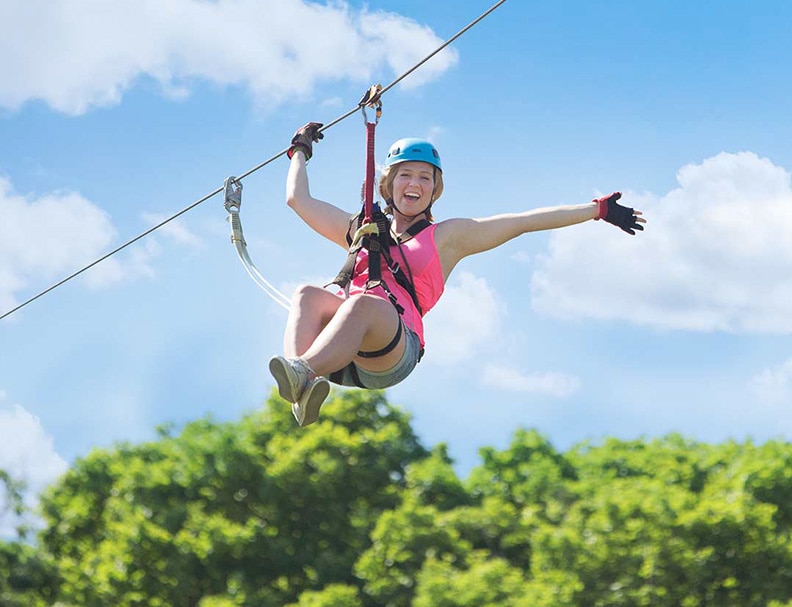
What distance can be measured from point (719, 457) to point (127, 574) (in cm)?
830

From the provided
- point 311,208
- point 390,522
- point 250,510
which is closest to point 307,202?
point 311,208

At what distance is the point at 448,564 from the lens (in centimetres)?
1547

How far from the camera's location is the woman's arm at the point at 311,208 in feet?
17.8

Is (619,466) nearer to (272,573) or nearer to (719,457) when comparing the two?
(719,457)

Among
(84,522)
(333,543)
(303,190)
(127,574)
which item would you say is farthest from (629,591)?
(303,190)

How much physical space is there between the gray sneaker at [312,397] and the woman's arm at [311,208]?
42.7 inches

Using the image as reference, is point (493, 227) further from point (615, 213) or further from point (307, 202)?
point (307, 202)

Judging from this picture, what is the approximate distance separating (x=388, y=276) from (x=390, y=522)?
11785 millimetres

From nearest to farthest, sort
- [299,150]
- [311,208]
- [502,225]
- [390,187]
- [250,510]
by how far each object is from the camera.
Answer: [502,225], [390,187], [311,208], [299,150], [250,510]

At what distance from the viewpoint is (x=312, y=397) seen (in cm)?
446

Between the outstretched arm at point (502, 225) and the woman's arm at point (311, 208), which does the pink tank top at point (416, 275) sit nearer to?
the outstretched arm at point (502, 225)

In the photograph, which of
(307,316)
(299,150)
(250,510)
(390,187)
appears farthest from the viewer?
(250,510)

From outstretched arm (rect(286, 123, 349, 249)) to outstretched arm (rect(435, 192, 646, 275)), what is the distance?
491mm

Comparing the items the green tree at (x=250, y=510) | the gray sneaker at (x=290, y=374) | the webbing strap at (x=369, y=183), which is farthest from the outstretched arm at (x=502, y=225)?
the green tree at (x=250, y=510)
